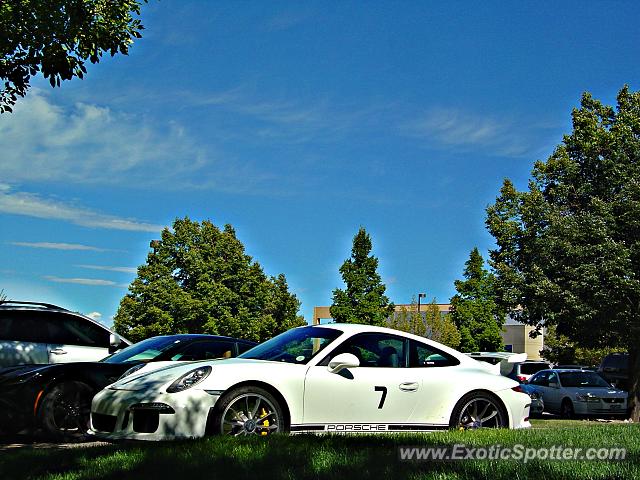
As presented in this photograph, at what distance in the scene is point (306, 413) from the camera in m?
8.62

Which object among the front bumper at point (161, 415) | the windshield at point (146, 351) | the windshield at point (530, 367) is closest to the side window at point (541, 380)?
the windshield at point (530, 367)

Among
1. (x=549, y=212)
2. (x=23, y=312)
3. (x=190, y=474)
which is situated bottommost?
(x=190, y=474)

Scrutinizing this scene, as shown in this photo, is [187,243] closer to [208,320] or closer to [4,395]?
[208,320]

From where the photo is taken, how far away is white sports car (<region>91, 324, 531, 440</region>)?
821cm

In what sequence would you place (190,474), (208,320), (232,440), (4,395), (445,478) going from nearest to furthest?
(445,478)
(190,474)
(232,440)
(4,395)
(208,320)

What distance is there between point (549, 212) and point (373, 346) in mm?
18095

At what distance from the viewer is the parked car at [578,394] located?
87.0 feet

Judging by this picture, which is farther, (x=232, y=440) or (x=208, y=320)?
(x=208, y=320)

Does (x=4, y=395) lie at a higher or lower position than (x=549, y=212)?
lower

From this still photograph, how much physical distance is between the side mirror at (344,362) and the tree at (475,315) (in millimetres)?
45226

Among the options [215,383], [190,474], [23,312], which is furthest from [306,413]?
[23,312]

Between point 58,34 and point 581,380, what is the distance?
73.9 feet

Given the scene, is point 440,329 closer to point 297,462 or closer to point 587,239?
point 587,239

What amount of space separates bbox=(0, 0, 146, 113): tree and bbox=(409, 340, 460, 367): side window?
19.1 feet
